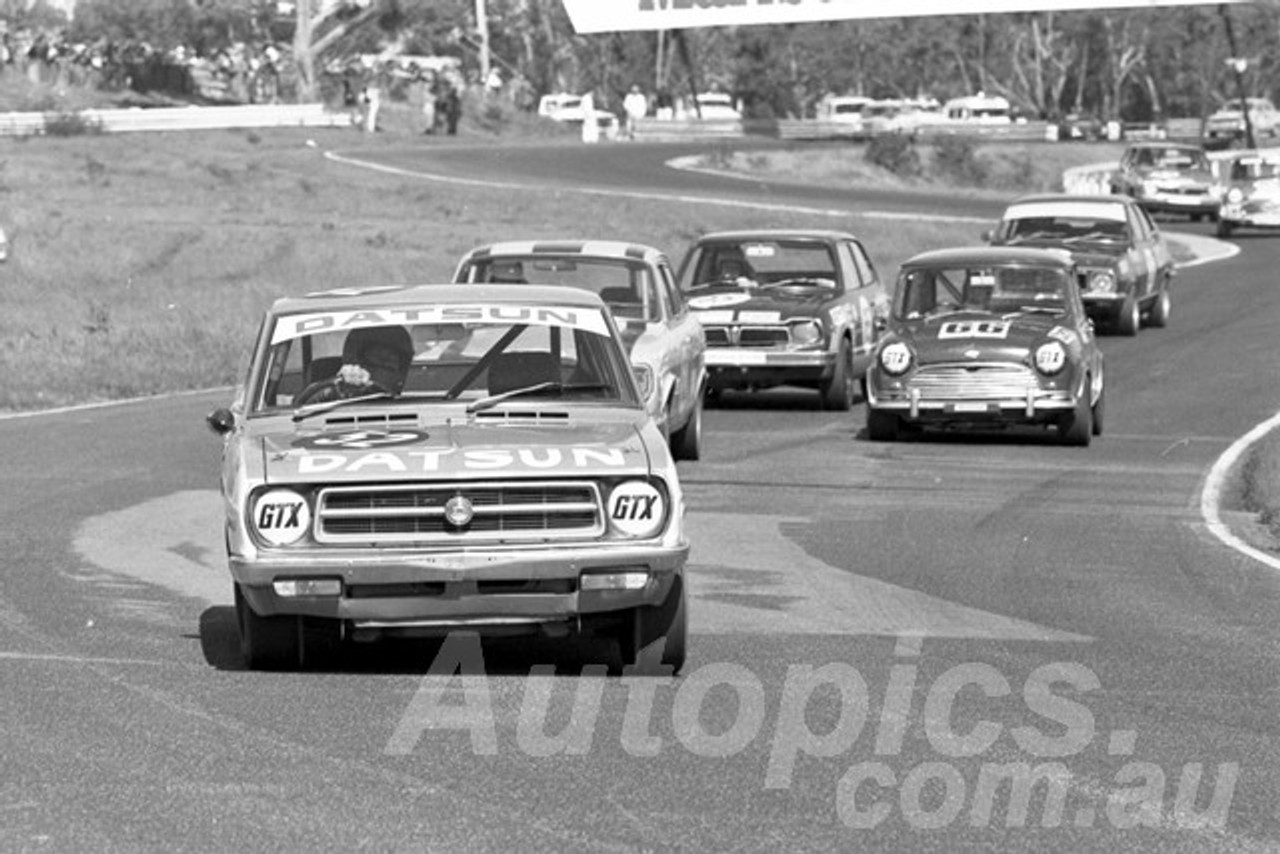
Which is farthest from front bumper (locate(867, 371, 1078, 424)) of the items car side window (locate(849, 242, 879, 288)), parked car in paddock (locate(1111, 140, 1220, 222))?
parked car in paddock (locate(1111, 140, 1220, 222))

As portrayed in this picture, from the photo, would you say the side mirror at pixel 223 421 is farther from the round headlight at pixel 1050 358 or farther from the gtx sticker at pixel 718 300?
the gtx sticker at pixel 718 300

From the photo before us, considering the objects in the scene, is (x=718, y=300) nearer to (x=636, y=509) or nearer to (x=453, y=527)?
(x=636, y=509)

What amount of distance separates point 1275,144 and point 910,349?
2685 inches

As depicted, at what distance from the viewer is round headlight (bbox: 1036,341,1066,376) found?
61.8 ft

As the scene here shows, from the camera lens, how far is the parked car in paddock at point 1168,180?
181 ft

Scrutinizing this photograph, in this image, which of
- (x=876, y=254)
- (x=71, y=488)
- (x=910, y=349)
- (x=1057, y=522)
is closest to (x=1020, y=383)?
(x=910, y=349)

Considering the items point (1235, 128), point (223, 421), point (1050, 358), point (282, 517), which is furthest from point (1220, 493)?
point (1235, 128)

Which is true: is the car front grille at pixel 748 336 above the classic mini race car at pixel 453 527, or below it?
below

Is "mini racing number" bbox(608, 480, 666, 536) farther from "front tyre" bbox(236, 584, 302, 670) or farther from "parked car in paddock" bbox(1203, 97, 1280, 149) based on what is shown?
"parked car in paddock" bbox(1203, 97, 1280, 149)

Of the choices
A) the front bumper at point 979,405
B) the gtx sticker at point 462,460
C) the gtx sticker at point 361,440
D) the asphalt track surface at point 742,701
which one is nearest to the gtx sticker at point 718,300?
the front bumper at point 979,405

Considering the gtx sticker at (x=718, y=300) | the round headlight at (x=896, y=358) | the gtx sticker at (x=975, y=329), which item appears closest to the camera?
the round headlight at (x=896, y=358)

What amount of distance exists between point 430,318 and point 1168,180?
46.4 meters

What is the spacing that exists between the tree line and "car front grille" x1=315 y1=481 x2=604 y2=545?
339 ft

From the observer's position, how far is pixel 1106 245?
29.4 metres
